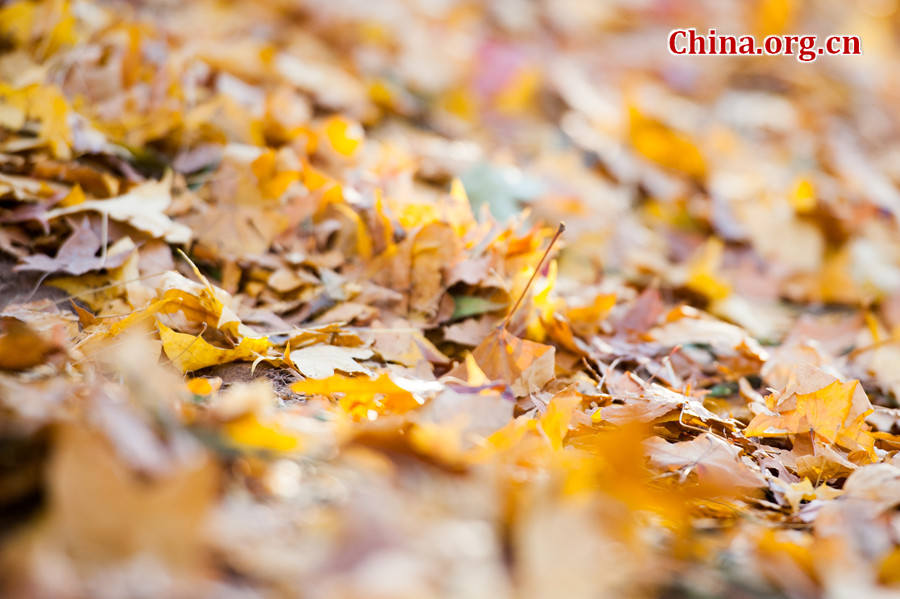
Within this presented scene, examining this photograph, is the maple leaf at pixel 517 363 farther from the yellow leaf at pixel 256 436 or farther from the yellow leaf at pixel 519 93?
the yellow leaf at pixel 519 93

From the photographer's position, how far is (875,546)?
0.59m

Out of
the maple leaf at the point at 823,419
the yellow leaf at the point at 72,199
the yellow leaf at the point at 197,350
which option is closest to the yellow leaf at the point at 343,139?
the yellow leaf at the point at 72,199

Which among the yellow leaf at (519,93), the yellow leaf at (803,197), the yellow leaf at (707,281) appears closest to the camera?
the yellow leaf at (707,281)

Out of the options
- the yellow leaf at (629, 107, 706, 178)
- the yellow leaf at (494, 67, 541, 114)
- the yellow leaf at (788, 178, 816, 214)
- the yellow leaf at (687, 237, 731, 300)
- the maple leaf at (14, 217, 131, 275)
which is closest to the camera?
the maple leaf at (14, 217, 131, 275)

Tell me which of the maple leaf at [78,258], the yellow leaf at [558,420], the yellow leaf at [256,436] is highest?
the yellow leaf at [256,436]

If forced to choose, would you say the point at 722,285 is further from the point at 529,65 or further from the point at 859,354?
the point at 529,65

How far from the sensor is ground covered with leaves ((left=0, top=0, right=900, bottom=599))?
1.51 feet

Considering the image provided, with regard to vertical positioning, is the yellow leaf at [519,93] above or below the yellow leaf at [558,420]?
above

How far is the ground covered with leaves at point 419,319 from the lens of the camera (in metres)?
0.46

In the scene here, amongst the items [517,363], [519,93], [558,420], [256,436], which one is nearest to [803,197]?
[519,93]

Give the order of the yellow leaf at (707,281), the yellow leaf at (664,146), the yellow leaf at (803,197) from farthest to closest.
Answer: the yellow leaf at (664,146)
the yellow leaf at (803,197)
the yellow leaf at (707,281)

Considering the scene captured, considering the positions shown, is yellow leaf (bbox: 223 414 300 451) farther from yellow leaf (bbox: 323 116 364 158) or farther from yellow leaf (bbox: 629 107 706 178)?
yellow leaf (bbox: 629 107 706 178)

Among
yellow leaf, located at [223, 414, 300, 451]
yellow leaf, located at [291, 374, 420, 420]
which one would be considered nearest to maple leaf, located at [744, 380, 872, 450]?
yellow leaf, located at [291, 374, 420, 420]

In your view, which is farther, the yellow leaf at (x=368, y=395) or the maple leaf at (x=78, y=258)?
the maple leaf at (x=78, y=258)
